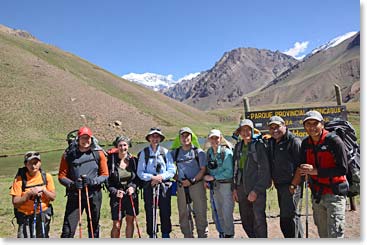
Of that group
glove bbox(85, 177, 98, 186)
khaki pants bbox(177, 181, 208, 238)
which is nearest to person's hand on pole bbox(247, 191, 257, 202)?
khaki pants bbox(177, 181, 208, 238)

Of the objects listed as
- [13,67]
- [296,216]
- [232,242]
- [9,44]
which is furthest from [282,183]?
[9,44]

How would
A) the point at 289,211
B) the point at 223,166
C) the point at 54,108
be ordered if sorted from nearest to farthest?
the point at 289,211 → the point at 223,166 → the point at 54,108

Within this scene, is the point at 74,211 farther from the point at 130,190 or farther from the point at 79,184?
the point at 130,190

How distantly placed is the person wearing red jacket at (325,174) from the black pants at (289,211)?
357 millimetres

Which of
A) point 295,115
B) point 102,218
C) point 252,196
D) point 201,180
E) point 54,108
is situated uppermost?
point 54,108

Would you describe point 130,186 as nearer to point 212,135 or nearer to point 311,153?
point 212,135

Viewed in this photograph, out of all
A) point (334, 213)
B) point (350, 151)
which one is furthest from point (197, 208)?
point (350, 151)

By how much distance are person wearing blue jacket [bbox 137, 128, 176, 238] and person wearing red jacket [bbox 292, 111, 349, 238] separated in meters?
2.34

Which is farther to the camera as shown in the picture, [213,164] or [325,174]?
[213,164]

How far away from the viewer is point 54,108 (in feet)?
203

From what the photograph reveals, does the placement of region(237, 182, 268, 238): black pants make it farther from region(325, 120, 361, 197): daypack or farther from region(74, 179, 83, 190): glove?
region(74, 179, 83, 190): glove

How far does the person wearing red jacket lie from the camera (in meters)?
4.80

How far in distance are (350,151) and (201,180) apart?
2536 mm

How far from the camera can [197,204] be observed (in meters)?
6.13
